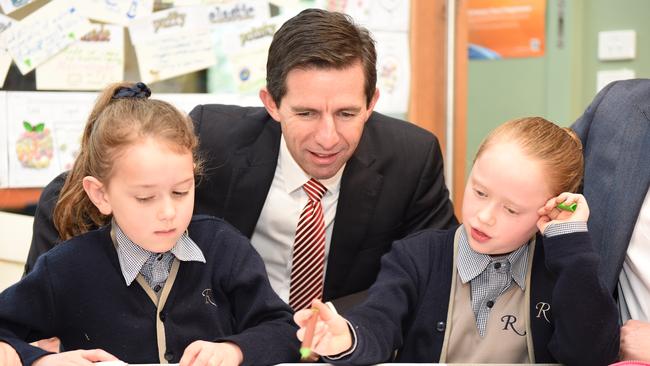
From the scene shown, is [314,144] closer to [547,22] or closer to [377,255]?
[377,255]

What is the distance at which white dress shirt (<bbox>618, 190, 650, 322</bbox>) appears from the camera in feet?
4.61

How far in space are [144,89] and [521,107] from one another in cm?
336

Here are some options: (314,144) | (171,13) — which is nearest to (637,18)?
(171,13)

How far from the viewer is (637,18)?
12.0 feet

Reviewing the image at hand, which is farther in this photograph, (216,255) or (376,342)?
(216,255)

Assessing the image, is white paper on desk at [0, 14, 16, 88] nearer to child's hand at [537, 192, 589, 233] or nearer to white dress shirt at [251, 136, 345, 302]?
white dress shirt at [251, 136, 345, 302]

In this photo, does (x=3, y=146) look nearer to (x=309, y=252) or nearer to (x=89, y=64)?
(x=89, y=64)

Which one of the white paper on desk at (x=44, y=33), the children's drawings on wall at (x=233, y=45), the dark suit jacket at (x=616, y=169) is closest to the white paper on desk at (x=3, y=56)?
the white paper on desk at (x=44, y=33)

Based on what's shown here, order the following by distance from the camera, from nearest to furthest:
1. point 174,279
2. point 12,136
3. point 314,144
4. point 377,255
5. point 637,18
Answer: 1. point 174,279
2. point 314,144
3. point 377,255
4. point 12,136
5. point 637,18

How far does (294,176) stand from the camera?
5.85ft

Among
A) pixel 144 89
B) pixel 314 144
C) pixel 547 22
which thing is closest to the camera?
pixel 144 89

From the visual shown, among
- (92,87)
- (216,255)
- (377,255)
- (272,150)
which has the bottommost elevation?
(377,255)

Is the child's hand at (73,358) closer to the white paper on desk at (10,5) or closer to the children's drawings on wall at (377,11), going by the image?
the white paper on desk at (10,5)

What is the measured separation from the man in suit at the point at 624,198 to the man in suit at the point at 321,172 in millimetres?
435
